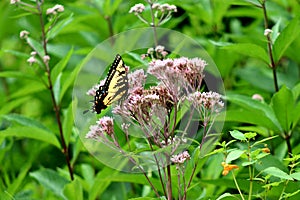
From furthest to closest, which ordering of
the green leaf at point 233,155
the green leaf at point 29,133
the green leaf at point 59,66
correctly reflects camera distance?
the green leaf at point 59,66 → the green leaf at point 29,133 → the green leaf at point 233,155

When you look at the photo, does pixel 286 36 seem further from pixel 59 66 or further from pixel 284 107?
pixel 59 66

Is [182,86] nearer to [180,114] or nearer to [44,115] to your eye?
[180,114]

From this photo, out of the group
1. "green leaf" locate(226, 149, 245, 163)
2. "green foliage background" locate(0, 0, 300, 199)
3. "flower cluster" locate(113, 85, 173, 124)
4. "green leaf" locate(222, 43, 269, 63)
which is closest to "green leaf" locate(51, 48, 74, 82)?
"green foliage background" locate(0, 0, 300, 199)

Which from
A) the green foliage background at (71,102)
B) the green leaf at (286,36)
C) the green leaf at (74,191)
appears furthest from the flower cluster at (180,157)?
the green leaf at (286,36)

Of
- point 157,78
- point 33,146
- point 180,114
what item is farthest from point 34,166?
point 157,78

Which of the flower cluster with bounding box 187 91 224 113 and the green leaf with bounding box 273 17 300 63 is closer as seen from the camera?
the flower cluster with bounding box 187 91 224 113

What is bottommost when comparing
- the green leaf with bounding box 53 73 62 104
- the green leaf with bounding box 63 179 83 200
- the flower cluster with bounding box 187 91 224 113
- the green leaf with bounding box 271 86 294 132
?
the green leaf with bounding box 63 179 83 200

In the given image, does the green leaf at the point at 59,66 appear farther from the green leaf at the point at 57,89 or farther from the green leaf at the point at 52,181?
the green leaf at the point at 52,181

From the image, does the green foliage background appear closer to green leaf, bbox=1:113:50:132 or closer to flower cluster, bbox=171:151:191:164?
green leaf, bbox=1:113:50:132
